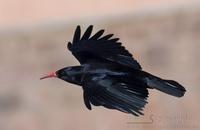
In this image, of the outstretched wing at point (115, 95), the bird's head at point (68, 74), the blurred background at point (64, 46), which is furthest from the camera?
the blurred background at point (64, 46)

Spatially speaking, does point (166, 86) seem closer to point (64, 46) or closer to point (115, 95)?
point (115, 95)

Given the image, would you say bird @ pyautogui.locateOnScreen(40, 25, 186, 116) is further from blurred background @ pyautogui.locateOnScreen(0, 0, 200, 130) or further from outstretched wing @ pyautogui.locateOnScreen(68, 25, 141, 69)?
blurred background @ pyautogui.locateOnScreen(0, 0, 200, 130)

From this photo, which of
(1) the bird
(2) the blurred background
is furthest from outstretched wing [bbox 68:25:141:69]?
(2) the blurred background

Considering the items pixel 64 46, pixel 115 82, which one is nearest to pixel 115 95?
pixel 115 82

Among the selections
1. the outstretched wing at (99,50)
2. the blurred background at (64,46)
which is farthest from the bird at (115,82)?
the blurred background at (64,46)

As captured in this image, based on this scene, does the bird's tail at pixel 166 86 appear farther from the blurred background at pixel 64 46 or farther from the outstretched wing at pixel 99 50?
the blurred background at pixel 64 46

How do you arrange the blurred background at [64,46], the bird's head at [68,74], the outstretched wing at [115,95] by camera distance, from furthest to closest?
1. the blurred background at [64,46]
2. the bird's head at [68,74]
3. the outstretched wing at [115,95]

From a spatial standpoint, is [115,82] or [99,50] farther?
[99,50]
